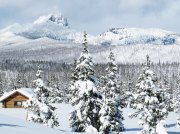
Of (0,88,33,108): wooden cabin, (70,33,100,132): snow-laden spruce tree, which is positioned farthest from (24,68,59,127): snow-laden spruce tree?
(0,88,33,108): wooden cabin

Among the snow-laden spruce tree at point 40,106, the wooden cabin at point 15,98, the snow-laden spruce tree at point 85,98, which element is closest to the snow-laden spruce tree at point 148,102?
the snow-laden spruce tree at point 85,98

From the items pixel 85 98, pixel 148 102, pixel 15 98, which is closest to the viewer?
pixel 148 102

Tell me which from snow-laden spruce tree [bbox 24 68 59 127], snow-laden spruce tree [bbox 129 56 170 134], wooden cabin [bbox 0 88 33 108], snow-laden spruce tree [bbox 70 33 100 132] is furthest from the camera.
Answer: wooden cabin [bbox 0 88 33 108]

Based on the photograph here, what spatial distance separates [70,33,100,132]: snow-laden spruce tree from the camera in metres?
42.0

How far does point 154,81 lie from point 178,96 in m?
49.5

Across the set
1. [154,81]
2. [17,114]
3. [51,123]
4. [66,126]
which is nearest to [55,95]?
[17,114]

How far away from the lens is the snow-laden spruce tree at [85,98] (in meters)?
42.0

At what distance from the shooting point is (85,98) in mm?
42688

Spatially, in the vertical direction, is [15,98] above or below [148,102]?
below

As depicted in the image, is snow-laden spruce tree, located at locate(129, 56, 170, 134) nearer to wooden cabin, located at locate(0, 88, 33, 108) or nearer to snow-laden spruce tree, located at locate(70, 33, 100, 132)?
snow-laden spruce tree, located at locate(70, 33, 100, 132)

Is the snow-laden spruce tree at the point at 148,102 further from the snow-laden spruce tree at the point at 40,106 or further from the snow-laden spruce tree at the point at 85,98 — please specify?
the snow-laden spruce tree at the point at 40,106

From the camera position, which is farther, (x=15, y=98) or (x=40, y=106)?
(x=15, y=98)

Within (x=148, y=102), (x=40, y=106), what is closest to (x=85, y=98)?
(x=40, y=106)

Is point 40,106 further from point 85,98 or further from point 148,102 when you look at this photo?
point 148,102
